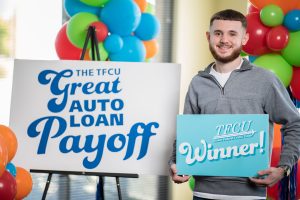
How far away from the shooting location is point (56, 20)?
3.67 meters

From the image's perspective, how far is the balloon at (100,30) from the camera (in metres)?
2.62

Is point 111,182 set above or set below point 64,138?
below

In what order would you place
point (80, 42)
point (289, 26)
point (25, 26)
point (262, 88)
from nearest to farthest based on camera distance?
point (262, 88), point (289, 26), point (80, 42), point (25, 26)

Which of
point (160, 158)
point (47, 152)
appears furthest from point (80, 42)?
point (160, 158)

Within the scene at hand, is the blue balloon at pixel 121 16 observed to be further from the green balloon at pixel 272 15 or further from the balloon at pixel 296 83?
the balloon at pixel 296 83

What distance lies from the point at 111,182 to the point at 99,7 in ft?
5.77

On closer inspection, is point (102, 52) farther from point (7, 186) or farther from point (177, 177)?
point (177, 177)

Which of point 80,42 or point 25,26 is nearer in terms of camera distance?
point 80,42

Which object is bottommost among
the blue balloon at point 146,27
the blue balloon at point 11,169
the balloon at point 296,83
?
the blue balloon at point 11,169

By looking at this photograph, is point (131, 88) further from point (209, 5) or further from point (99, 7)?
point (209, 5)

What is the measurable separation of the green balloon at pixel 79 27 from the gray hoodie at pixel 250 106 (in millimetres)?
1163

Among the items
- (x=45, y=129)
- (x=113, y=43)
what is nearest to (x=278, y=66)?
(x=113, y=43)

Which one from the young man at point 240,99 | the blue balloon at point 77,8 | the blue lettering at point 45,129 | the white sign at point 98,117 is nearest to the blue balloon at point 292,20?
the white sign at point 98,117

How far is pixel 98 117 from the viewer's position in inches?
92.0
